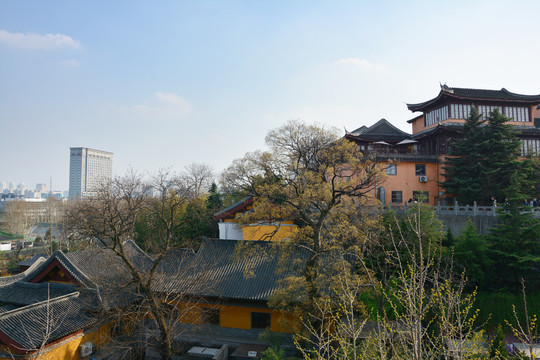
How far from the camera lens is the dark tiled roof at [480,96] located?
23.9 metres

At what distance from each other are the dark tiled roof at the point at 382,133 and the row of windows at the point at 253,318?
17.4 metres

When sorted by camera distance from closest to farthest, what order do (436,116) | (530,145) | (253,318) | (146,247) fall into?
(253,318) → (146,247) → (530,145) → (436,116)

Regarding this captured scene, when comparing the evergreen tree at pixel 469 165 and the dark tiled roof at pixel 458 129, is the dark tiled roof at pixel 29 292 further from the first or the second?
the dark tiled roof at pixel 458 129

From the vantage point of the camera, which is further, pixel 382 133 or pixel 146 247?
pixel 382 133

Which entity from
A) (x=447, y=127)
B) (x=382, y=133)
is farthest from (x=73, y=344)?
(x=382, y=133)

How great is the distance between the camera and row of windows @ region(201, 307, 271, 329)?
12562 millimetres

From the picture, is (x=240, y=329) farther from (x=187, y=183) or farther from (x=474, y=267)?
(x=187, y=183)

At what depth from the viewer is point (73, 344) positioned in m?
10.3

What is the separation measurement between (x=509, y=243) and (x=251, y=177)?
10.5m

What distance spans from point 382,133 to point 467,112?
619cm

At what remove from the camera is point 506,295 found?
498 inches

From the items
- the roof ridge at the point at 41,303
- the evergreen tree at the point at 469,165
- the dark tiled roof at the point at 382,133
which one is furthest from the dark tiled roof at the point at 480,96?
the roof ridge at the point at 41,303

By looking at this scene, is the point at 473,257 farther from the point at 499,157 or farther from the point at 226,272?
the point at 226,272

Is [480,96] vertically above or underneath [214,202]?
above
